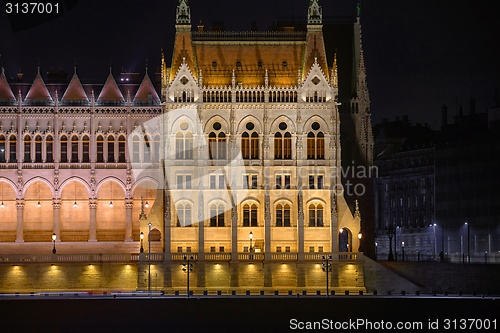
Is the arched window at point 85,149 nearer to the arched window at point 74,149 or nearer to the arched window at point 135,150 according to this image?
the arched window at point 74,149

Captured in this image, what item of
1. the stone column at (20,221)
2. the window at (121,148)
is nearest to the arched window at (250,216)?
the window at (121,148)

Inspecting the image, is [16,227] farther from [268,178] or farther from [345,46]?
[345,46]

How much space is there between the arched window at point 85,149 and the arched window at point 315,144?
67.5 ft

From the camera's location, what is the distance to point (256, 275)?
15750cm

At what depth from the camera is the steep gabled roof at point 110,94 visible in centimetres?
16638

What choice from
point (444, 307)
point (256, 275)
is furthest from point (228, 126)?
point (444, 307)

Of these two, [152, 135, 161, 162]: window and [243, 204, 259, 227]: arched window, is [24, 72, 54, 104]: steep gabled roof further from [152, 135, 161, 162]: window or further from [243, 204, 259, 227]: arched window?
[243, 204, 259, 227]: arched window

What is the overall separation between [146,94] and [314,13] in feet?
57.2

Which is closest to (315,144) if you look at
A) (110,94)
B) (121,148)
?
(121,148)

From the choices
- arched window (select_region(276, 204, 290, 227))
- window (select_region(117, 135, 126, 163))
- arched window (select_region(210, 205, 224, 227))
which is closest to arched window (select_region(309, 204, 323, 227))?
arched window (select_region(276, 204, 290, 227))

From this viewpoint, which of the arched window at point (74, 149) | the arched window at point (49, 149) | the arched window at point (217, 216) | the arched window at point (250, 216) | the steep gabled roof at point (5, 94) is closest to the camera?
the arched window at point (217, 216)

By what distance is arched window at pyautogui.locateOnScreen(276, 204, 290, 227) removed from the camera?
16175 cm

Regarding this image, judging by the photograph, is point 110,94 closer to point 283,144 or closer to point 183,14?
point 183,14

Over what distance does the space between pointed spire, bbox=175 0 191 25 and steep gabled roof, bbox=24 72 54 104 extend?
13891 millimetres
